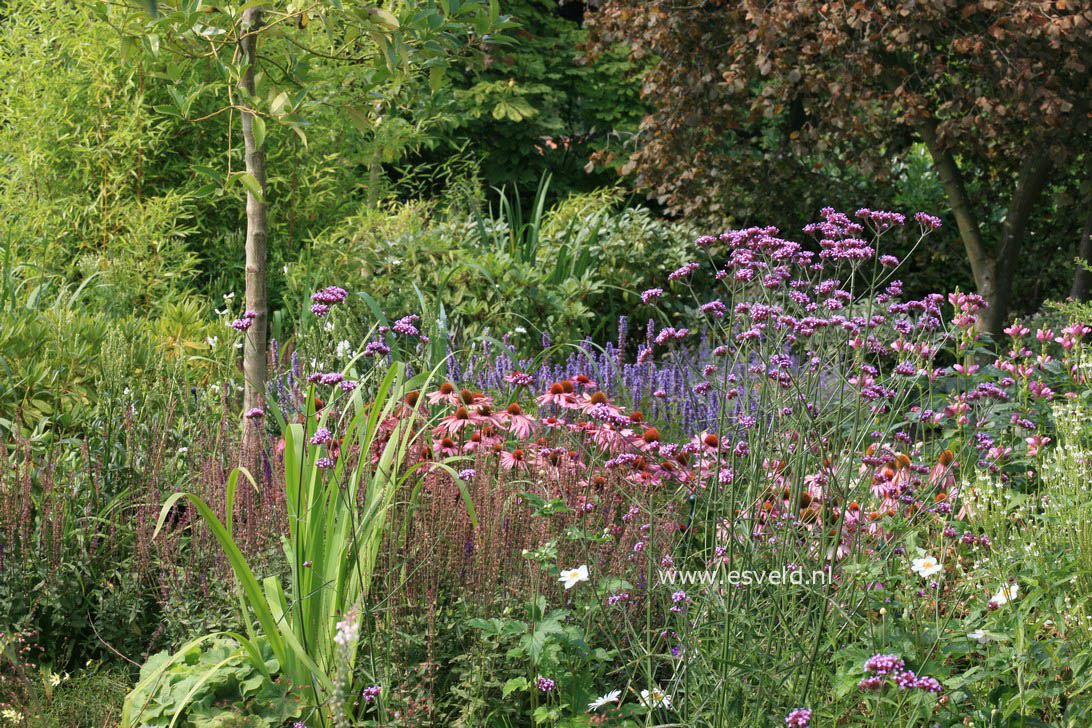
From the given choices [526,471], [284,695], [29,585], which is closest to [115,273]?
[29,585]

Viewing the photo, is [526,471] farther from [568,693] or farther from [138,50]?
[138,50]

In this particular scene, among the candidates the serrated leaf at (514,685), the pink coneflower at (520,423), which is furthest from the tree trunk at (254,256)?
the serrated leaf at (514,685)

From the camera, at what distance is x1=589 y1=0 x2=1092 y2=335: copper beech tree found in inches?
211

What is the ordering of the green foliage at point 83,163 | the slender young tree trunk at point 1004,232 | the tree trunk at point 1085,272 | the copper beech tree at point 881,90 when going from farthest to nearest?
1. the tree trunk at point 1085,272
2. the slender young tree trunk at point 1004,232
3. the green foliage at point 83,163
4. the copper beech tree at point 881,90

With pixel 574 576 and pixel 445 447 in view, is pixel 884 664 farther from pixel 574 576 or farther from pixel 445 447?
pixel 445 447

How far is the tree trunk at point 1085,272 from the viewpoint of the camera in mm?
6680

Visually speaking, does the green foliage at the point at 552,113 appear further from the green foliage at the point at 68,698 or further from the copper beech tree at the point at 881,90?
the green foliage at the point at 68,698

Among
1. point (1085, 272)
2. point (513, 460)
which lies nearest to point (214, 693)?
point (513, 460)

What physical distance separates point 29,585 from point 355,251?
3.51 metres

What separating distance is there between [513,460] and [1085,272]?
5.34 m

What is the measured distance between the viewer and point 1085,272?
22.3ft

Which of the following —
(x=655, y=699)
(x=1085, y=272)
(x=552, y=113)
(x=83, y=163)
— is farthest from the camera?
(x=552, y=113)

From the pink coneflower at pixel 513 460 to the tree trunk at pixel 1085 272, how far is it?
4930 millimetres

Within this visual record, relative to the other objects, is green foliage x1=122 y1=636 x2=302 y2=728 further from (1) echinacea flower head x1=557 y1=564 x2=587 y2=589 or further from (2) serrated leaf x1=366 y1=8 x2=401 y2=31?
(2) serrated leaf x1=366 y1=8 x2=401 y2=31
